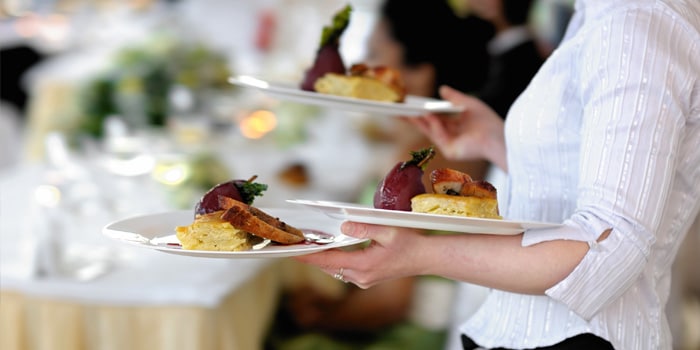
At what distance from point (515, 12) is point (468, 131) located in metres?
1.58

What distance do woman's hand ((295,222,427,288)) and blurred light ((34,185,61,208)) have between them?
110cm

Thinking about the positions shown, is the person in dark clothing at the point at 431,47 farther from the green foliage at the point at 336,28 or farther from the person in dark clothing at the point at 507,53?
the green foliage at the point at 336,28

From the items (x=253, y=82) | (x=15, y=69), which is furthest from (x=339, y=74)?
(x=15, y=69)

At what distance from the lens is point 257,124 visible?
12.7 feet

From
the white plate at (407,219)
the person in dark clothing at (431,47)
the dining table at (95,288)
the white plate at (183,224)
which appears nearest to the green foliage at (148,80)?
the person in dark clothing at (431,47)

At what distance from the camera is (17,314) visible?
197cm

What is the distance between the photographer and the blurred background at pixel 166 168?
2.02 meters

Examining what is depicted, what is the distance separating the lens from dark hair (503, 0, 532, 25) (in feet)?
10.4

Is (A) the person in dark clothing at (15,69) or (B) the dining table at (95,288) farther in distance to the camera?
(A) the person in dark clothing at (15,69)

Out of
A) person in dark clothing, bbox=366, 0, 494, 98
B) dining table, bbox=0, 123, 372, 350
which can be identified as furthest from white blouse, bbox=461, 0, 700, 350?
person in dark clothing, bbox=366, 0, 494, 98

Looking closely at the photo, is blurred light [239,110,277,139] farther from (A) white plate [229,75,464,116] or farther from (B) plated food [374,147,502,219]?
(B) plated food [374,147,502,219]

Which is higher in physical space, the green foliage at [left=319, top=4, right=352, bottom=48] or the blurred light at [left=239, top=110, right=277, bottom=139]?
the green foliage at [left=319, top=4, right=352, bottom=48]

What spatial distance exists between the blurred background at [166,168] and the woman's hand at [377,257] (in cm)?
22

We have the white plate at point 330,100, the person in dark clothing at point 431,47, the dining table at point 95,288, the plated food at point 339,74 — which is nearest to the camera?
the white plate at point 330,100
